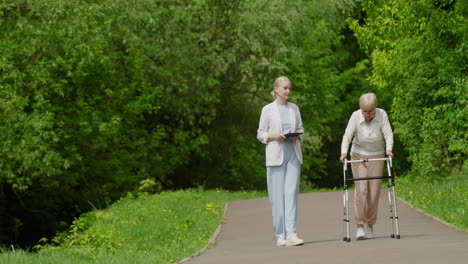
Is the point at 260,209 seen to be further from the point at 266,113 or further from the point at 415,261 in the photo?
the point at 415,261

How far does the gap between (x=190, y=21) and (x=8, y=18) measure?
26.2 feet

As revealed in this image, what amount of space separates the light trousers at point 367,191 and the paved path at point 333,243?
1.10 ft

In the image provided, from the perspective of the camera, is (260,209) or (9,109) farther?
(9,109)

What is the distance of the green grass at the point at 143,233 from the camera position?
11.3 metres

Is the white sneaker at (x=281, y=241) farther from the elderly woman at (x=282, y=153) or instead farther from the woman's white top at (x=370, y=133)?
the woman's white top at (x=370, y=133)

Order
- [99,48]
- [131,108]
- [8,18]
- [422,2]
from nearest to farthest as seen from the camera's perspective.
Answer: [422,2], [8,18], [99,48], [131,108]

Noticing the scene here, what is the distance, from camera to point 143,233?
1681 cm

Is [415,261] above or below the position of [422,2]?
below

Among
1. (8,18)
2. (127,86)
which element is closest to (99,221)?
(8,18)

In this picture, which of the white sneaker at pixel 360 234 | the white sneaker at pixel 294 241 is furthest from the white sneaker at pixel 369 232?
the white sneaker at pixel 294 241

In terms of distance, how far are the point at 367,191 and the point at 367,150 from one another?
0.55 m

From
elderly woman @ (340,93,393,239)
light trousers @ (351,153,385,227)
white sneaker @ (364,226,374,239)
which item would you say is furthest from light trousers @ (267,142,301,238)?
white sneaker @ (364,226,374,239)

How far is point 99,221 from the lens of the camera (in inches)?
796

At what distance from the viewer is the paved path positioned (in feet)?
34.7
